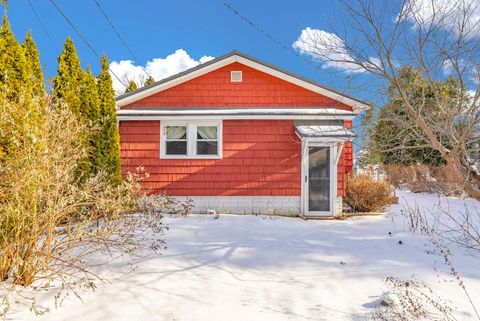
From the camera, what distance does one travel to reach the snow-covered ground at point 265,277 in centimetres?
305

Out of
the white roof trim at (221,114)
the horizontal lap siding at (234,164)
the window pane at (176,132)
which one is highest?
the white roof trim at (221,114)

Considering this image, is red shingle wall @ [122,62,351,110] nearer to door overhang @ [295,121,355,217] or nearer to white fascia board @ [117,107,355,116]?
white fascia board @ [117,107,355,116]

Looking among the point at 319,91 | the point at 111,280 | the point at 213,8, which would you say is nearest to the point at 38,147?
the point at 111,280

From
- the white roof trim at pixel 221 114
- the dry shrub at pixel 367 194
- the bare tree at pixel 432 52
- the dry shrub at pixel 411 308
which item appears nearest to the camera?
the dry shrub at pixel 411 308


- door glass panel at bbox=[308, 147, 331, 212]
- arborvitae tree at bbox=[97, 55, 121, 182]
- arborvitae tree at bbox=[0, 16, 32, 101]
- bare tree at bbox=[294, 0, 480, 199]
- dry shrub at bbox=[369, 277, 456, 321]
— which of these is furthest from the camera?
door glass panel at bbox=[308, 147, 331, 212]

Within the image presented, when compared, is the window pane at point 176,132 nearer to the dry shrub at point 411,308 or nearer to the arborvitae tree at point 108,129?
the arborvitae tree at point 108,129

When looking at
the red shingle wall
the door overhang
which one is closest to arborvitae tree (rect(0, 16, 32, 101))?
the red shingle wall

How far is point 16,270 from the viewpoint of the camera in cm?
335

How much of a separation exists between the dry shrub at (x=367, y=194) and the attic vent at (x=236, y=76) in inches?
199

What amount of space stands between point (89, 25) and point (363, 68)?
441 inches

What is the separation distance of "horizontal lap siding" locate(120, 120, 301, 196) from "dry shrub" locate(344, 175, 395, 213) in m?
2.10

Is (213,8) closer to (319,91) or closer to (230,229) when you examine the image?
(319,91)

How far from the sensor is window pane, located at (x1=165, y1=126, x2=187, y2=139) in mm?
8859

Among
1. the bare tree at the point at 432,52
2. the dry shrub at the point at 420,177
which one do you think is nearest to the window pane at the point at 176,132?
the bare tree at the point at 432,52
